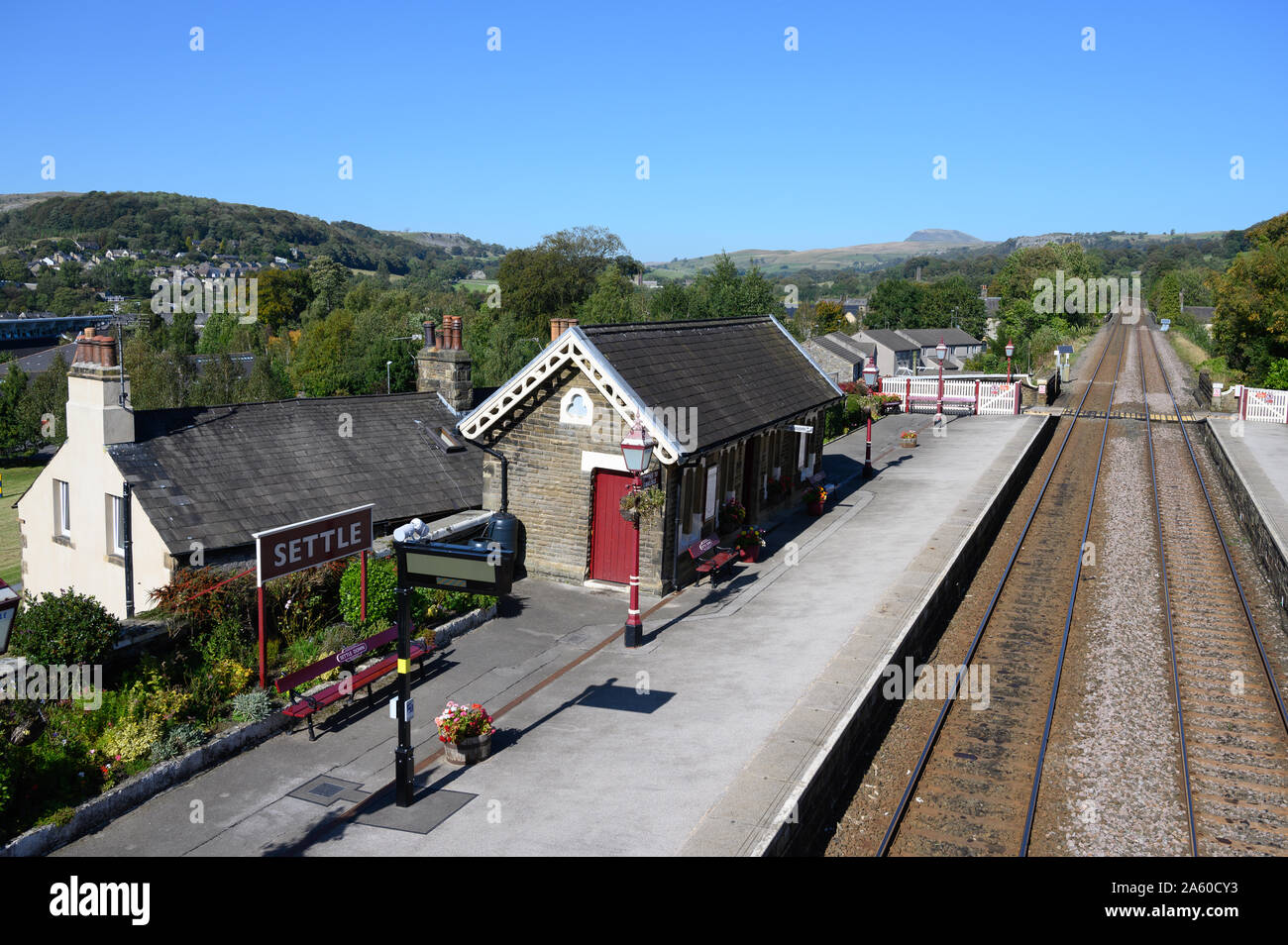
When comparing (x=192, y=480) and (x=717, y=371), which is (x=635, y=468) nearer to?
(x=717, y=371)

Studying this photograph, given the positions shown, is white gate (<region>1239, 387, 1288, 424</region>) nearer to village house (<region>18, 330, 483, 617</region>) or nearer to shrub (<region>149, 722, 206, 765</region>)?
village house (<region>18, 330, 483, 617</region>)

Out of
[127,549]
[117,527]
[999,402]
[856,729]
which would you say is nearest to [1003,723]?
[856,729]

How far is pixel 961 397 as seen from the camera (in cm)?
4706

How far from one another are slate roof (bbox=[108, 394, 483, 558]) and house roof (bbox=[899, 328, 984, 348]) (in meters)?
85.8

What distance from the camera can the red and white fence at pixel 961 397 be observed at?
153 ft

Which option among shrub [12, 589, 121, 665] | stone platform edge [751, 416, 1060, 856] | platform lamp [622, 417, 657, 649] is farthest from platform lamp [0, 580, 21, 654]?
platform lamp [622, 417, 657, 649]

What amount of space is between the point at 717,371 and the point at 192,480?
37.7 ft

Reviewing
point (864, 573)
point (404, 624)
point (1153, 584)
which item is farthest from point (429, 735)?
point (1153, 584)

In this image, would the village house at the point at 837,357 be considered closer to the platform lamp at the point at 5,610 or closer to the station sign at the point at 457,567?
the station sign at the point at 457,567

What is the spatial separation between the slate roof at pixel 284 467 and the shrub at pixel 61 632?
4178 millimetres
